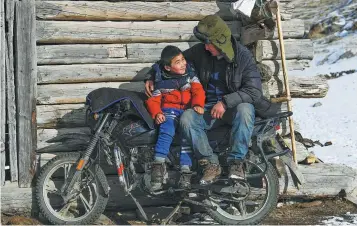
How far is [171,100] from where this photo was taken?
643cm

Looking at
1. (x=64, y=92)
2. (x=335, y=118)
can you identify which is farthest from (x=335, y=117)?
(x=64, y=92)

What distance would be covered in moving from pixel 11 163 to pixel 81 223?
47.3 inches

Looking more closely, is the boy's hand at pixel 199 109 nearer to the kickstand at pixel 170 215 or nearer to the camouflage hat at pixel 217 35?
the camouflage hat at pixel 217 35

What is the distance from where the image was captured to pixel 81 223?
252 inches

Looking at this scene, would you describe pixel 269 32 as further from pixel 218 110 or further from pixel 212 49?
pixel 218 110

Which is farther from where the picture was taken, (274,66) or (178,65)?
(274,66)

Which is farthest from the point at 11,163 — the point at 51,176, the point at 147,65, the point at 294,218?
the point at 294,218

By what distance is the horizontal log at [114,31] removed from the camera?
712 cm

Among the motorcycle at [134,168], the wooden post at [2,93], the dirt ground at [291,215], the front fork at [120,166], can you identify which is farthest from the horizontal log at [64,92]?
the dirt ground at [291,215]

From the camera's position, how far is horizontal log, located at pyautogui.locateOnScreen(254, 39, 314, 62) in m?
7.43

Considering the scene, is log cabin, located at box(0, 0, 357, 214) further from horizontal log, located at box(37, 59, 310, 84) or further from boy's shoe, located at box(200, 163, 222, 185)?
boy's shoe, located at box(200, 163, 222, 185)

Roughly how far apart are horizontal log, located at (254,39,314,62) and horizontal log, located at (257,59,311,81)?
0.05 m

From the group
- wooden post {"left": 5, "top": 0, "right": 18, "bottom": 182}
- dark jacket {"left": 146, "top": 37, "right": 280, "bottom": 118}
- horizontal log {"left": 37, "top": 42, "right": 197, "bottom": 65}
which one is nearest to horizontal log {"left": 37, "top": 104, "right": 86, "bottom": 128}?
wooden post {"left": 5, "top": 0, "right": 18, "bottom": 182}

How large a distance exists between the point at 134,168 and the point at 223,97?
1.13 meters
